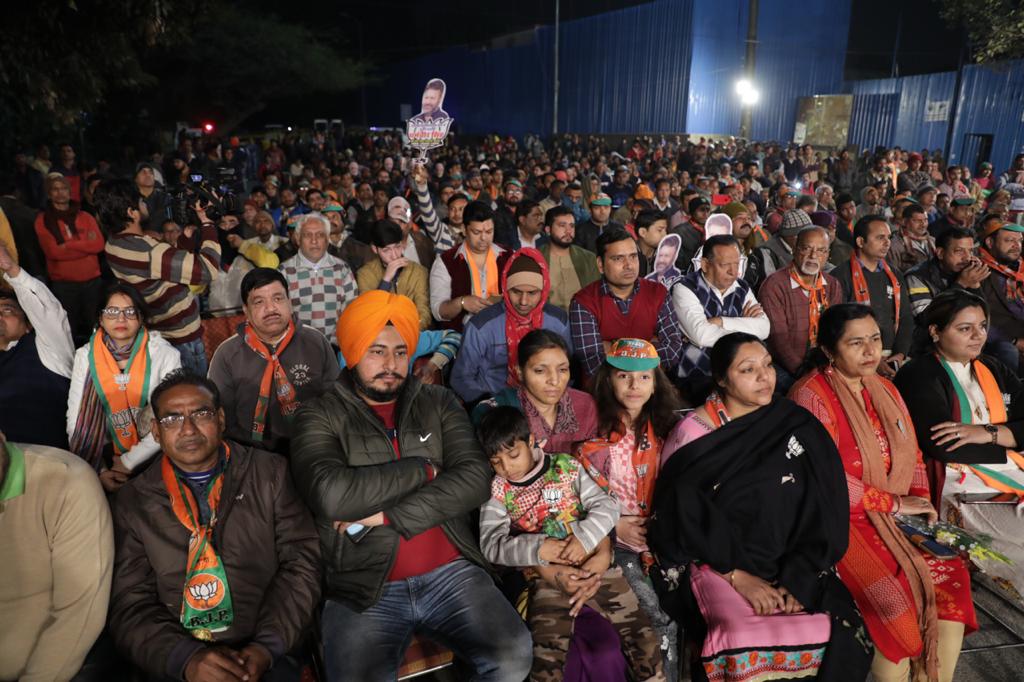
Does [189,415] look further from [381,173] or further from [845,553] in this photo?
[381,173]

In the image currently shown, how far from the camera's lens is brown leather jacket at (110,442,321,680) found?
2348mm

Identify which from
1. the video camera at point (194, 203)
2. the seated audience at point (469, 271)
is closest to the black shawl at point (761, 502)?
the seated audience at point (469, 271)

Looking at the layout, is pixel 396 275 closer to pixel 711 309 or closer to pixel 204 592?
pixel 711 309

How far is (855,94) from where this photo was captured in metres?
23.5

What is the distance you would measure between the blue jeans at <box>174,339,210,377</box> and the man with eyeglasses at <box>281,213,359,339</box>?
0.73 meters

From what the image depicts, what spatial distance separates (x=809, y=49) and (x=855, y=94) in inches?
96.8

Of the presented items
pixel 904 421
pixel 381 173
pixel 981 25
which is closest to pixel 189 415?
pixel 904 421

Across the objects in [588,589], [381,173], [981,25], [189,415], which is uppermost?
[981,25]

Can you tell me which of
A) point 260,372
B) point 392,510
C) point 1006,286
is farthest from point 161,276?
point 1006,286

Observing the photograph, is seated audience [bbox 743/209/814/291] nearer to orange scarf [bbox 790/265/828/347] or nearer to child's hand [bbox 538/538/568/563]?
orange scarf [bbox 790/265/828/347]

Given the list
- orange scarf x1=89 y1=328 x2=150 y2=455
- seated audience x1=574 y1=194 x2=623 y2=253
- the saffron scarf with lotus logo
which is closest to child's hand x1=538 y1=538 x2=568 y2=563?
the saffron scarf with lotus logo

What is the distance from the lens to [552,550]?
2.65 m

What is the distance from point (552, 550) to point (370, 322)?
1.20 metres

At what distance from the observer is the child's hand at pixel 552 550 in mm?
2639
